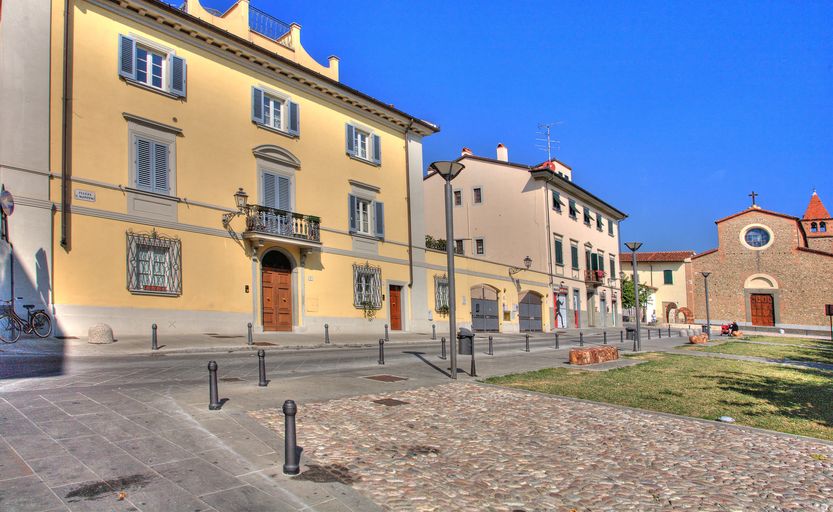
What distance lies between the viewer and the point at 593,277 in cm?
4559

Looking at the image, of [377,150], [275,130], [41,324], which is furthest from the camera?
[377,150]

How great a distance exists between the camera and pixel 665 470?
533cm

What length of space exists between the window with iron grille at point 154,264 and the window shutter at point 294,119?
741cm

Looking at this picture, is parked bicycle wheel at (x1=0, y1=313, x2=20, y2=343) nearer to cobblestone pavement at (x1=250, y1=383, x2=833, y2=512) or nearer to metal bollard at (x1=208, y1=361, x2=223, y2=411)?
metal bollard at (x1=208, y1=361, x2=223, y2=411)

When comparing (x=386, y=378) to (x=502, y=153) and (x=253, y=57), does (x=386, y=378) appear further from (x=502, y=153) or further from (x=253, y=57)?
(x=502, y=153)

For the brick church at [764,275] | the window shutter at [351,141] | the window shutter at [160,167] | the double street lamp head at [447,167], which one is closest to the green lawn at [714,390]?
the double street lamp head at [447,167]

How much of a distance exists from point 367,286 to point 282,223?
598 centimetres

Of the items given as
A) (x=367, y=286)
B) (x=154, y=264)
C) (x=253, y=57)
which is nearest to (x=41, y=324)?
(x=154, y=264)

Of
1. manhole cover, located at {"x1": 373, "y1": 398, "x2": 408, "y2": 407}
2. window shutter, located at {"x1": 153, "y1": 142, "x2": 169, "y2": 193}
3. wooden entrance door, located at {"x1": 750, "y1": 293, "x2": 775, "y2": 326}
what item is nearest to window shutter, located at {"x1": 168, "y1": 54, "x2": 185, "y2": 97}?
window shutter, located at {"x1": 153, "y1": 142, "x2": 169, "y2": 193}

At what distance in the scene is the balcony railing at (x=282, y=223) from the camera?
20828 mm

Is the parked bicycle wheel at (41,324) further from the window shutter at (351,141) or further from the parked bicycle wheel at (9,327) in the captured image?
the window shutter at (351,141)

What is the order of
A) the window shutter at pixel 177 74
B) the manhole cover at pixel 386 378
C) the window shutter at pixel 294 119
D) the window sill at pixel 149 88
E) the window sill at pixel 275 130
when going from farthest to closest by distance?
the window shutter at pixel 294 119
the window sill at pixel 275 130
the window shutter at pixel 177 74
the window sill at pixel 149 88
the manhole cover at pixel 386 378

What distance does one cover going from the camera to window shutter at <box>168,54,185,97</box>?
62.8 feet

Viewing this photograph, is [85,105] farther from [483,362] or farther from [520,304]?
[520,304]
